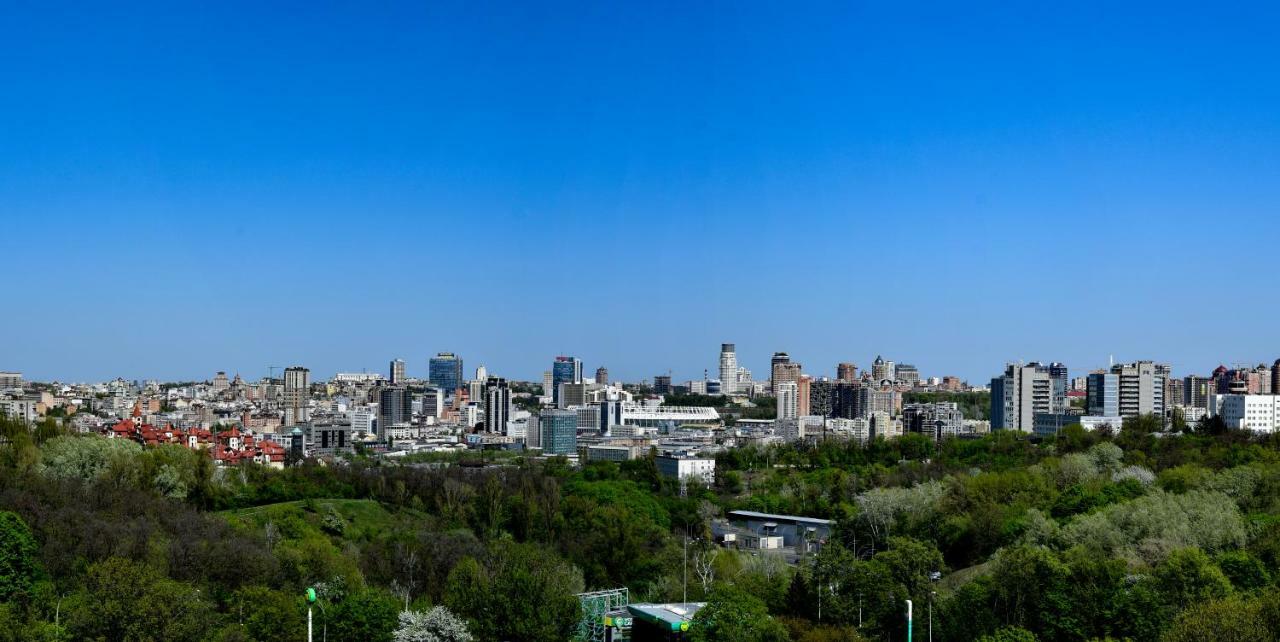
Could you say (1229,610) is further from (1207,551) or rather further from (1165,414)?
(1165,414)

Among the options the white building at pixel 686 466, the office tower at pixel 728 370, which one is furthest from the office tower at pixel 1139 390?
the office tower at pixel 728 370

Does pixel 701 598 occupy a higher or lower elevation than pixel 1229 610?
lower

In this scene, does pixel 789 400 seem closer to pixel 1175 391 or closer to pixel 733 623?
pixel 1175 391

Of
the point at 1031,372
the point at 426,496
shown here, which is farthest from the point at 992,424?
the point at 426,496

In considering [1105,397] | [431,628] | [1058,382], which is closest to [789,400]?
[1058,382]

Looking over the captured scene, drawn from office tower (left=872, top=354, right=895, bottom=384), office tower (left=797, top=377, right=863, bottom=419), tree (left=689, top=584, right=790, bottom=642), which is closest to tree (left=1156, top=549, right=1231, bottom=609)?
tree (left=689, top=584, right=790, bottom=642)

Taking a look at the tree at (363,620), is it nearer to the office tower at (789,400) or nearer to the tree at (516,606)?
the tree at (516,606)
